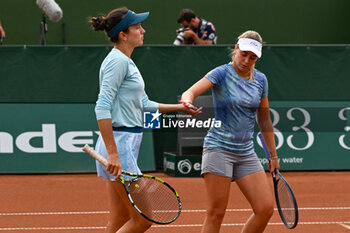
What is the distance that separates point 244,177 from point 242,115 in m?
0.45

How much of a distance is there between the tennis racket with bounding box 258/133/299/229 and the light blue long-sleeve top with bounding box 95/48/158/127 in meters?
1.23

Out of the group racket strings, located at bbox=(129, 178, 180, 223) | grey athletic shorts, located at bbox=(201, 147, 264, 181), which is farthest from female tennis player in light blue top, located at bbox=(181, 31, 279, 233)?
racket strings, located at bbox=(129, 178, 180, 223)

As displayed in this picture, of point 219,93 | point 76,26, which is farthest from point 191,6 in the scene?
point 219,93

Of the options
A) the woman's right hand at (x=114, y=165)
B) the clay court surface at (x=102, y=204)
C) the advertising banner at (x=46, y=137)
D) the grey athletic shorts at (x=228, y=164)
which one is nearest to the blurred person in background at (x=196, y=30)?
the advertising banner at (x=46, y=137)

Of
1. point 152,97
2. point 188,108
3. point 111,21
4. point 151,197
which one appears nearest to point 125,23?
point 111,21

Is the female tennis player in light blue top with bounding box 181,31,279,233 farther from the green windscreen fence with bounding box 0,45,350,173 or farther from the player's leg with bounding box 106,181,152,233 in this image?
the green windscreen fence with bounding box 0,45,350,173

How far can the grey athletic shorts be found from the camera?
15.6 ft

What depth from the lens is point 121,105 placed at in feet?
13.9

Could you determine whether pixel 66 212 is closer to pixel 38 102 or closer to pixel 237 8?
pixel 38 102

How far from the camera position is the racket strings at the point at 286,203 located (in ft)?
15.6

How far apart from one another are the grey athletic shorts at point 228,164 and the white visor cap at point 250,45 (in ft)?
2.46

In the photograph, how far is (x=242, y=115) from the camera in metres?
Answer: 4.79

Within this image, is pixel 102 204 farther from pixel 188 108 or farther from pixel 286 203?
pixel 188 108

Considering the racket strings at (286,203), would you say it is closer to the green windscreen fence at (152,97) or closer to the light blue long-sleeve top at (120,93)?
the light blue long-sleeve top at (120,93)
